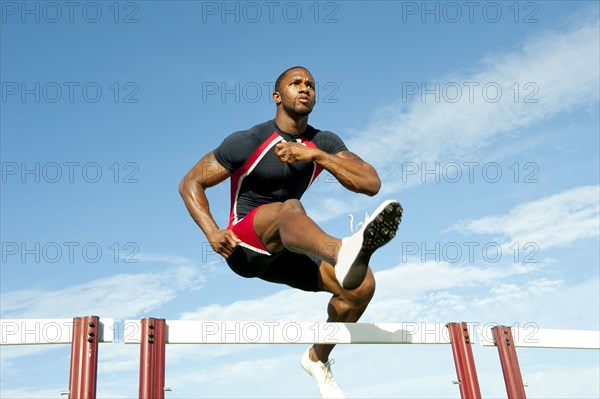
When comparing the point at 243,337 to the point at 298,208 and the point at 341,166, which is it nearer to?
the point at 298,208

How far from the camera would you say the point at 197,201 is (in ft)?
11.6

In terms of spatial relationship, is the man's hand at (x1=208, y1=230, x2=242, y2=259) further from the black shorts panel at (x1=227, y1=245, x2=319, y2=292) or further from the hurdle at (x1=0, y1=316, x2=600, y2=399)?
the hurdle at (x1=0, y1=316, x2=600, y2=399)

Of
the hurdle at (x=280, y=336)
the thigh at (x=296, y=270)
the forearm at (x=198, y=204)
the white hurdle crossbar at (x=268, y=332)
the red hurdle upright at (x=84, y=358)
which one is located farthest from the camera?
the thigh at (x=296, y=270)

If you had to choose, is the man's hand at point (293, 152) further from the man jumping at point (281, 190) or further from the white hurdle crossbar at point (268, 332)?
the white hurdle crossbar at point (268, 332)

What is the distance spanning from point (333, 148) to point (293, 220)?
2.62 ft

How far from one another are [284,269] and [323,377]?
27.5 inches

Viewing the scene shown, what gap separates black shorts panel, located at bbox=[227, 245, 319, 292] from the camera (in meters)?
3.59

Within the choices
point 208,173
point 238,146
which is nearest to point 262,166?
point 238,146

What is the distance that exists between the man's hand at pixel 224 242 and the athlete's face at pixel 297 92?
3.06 feet

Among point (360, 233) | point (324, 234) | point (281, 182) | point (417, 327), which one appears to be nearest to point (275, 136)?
point (281, 182)

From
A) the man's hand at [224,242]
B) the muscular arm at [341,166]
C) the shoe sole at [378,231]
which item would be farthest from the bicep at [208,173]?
the shoe sole at [378,231]

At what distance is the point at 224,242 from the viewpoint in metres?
3.29

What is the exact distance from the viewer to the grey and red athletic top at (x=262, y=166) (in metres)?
3.63

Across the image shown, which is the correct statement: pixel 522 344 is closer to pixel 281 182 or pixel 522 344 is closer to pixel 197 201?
pixel 281 182
